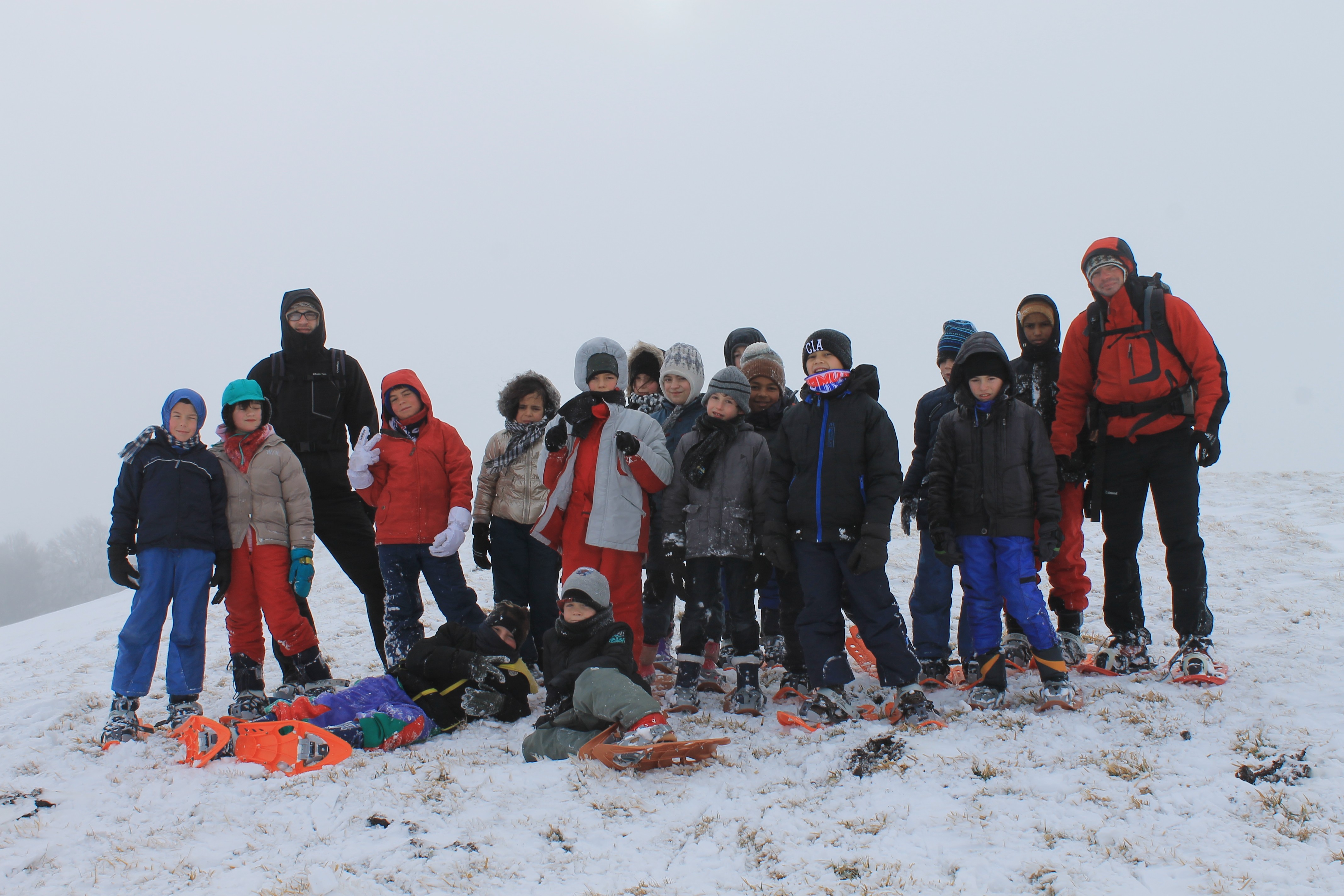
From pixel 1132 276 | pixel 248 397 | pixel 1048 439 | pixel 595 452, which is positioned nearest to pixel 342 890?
pixel 595 452

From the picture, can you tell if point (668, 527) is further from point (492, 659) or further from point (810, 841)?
point (810, 841)

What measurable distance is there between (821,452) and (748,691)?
1.69 metres

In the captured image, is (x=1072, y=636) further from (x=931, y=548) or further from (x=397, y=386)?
(x=397, y=386)

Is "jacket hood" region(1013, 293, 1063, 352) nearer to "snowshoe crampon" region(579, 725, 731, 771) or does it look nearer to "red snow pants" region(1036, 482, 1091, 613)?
"red snow pants" region(1036, 482, 1091, 613)

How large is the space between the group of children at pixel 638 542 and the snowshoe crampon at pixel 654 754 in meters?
0.11

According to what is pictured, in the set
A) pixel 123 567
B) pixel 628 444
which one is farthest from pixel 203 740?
pixel 628 444

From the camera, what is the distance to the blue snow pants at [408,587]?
627cm

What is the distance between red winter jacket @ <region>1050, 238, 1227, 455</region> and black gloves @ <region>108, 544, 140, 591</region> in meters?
6.58

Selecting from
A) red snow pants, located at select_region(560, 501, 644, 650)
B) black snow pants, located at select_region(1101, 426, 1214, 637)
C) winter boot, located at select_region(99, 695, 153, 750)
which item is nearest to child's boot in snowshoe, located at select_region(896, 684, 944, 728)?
black snow pants, located at select_region(1101, 426, 1214, 637)

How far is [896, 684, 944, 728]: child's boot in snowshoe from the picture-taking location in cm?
468

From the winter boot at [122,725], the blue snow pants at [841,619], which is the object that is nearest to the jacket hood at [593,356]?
the blue snow pants at [841,619]

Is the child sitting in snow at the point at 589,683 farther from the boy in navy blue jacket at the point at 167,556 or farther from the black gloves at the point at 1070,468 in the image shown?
the black gloves at the point at 1070,468

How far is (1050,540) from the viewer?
4.79m

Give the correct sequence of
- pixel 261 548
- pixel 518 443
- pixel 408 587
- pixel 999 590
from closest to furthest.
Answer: pixel 999 590 < pixel 261 548 < pixel 408 587 < pixel 518 443
